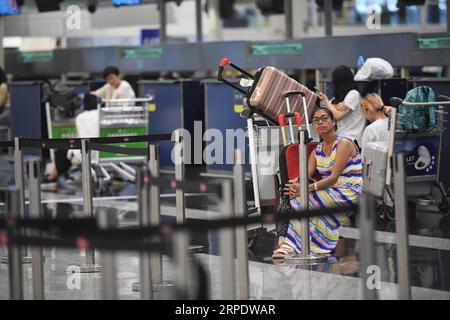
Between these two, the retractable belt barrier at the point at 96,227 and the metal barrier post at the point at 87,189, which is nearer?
the retractable belt barrier at the point at 96,227

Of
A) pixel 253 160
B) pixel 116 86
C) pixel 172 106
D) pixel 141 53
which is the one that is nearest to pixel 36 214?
pixel 253 160

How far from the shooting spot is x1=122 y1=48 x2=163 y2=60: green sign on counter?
57.5ft

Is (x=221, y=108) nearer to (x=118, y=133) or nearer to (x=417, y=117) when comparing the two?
(x=118, y=133)

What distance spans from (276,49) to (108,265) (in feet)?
34.3

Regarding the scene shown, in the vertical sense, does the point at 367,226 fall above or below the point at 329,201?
→ above

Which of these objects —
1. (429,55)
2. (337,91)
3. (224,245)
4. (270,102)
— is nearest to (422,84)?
(337,91)

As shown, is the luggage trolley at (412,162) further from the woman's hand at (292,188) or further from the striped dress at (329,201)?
the woman's hand at (292,188)

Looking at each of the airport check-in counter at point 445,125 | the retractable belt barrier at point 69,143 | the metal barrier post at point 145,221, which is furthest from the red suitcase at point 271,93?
the metal barrier post at point 145,221

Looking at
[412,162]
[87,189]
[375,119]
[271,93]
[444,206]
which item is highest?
[271,93]

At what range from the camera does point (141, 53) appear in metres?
17.8

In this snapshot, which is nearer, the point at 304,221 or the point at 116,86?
the point at 304,221

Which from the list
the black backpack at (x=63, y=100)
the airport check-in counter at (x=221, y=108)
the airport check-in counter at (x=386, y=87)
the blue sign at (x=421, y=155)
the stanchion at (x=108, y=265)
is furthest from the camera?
the black backpack at (x=63, y=100)

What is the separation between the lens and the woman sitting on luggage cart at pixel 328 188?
8391mm

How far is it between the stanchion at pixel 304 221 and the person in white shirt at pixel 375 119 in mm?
2312
